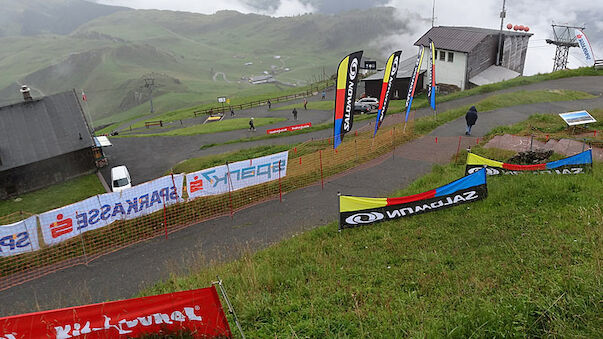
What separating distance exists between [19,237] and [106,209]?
2.77 metres

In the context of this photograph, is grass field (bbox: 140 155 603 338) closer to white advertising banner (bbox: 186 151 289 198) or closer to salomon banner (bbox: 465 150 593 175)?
salomon banner (bbox: 465 150 593 175)

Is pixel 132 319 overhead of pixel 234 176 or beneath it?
overhead

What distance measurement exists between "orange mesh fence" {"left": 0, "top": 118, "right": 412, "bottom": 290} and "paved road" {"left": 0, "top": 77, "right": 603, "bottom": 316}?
19.3 inches

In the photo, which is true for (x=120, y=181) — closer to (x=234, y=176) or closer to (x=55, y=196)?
(x=55, y=196)

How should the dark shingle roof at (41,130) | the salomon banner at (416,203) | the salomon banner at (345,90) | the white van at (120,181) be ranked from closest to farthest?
the salomon banner at (416,203) < the salomon banner at (345,90) < the white van at (120,181) < the dark shingle roof at (41,130)

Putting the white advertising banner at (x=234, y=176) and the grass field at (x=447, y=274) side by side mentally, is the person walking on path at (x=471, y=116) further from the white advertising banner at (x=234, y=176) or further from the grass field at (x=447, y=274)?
the white advertising banner at (x=234, y=176)

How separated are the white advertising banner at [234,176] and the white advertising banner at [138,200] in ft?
2.12

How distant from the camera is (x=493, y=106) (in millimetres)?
28641

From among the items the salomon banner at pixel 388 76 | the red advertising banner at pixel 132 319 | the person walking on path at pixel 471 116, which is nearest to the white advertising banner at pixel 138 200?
the red advertising banner at pixel 132 319

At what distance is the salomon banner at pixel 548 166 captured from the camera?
12789 mm

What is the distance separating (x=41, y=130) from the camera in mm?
27297

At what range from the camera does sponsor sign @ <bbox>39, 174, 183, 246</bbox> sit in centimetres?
1305

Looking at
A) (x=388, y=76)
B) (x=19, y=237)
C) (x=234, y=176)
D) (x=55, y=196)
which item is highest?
(x=388, y=76)

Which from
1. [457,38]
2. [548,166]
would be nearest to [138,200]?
[548,166]
